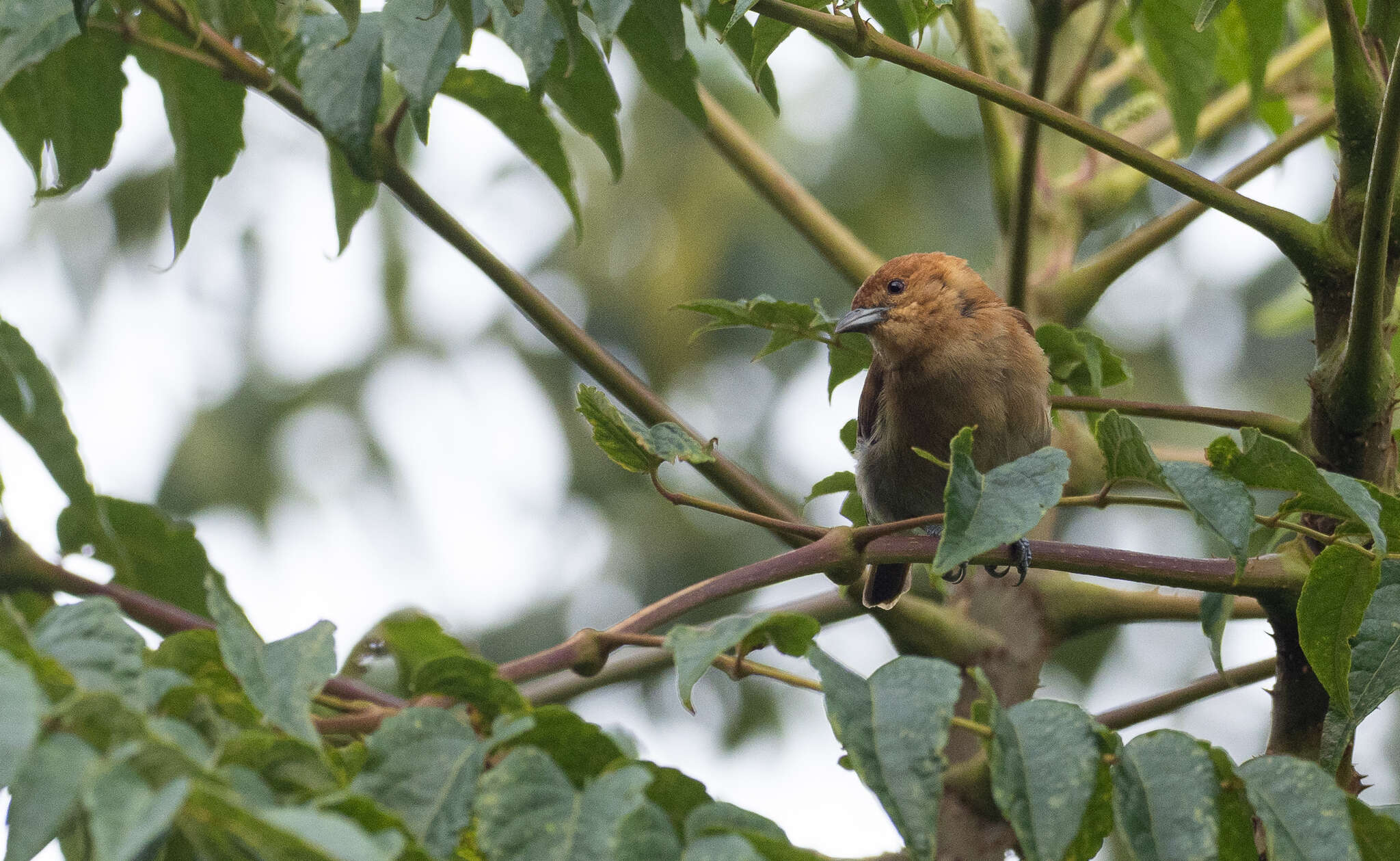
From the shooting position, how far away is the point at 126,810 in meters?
1.09

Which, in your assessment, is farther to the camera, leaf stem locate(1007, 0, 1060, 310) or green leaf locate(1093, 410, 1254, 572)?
leaf stem locate(1007, 0, 1060, 310)

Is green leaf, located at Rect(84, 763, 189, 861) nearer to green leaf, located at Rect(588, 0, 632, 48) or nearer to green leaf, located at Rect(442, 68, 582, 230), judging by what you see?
green leaf, located at Rect(588, 0, 632, 48)

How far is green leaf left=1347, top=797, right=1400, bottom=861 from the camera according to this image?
1518mm

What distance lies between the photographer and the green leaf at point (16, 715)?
108 cm

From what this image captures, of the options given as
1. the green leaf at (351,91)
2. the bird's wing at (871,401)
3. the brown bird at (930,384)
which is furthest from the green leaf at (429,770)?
the bird's wing at (871,401)

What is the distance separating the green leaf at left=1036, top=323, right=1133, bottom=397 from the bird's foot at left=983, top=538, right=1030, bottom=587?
1.14 ft

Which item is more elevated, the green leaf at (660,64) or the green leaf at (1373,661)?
the green leaf at (660,64)

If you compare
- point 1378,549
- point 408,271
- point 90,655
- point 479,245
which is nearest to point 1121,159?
point 1378,549

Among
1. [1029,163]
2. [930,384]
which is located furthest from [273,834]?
[930,384]

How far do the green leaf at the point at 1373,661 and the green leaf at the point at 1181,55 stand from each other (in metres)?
1.36

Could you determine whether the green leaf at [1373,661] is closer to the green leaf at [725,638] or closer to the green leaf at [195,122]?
the green leaf at [725,638]

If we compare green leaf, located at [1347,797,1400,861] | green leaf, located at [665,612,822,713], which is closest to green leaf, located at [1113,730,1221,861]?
green leaf, located at [1347,797,1400,861]

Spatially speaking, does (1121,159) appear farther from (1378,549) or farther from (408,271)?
(408,271)

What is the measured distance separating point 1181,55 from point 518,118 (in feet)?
4.58
